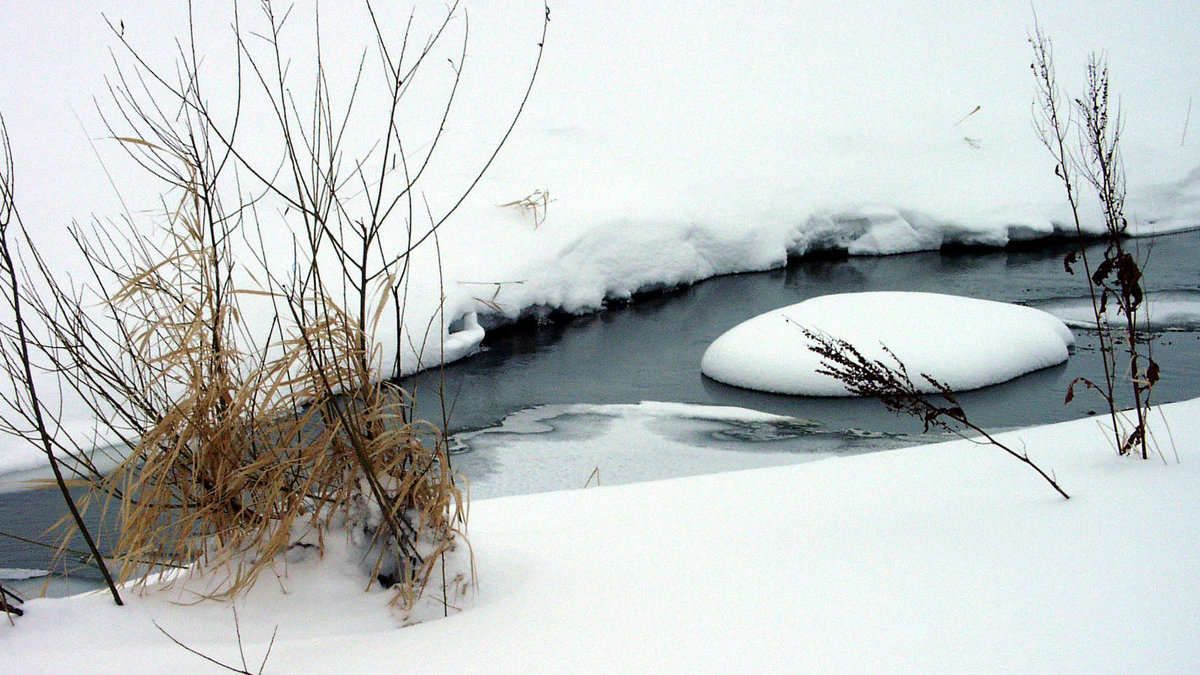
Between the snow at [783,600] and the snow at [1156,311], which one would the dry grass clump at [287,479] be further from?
the snow at [1156,311]

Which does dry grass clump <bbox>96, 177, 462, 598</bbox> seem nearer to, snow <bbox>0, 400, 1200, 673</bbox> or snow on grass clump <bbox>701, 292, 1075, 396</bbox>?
snow <bbox>0, 400, 1200, 673</bbox>

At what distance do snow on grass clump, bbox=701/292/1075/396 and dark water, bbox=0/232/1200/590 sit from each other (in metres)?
0.11

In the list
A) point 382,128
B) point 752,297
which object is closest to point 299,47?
point 382,128

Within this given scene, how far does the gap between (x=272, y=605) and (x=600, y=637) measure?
614mm

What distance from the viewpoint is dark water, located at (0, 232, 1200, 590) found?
15.3ft

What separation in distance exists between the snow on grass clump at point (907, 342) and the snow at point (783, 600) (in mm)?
3228

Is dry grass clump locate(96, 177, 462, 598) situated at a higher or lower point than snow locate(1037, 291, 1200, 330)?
higher

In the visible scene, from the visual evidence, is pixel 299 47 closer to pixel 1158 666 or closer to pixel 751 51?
pixel 751 51

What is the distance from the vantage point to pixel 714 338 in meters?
6.55

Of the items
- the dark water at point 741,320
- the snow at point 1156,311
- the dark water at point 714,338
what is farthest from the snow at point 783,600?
the snow at point 1156,311

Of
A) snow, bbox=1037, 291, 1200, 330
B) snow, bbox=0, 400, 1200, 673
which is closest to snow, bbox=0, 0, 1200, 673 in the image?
snow, bbox=0, 400, 1200, 673

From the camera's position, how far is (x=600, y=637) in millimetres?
1416

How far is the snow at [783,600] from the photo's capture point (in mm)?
1301

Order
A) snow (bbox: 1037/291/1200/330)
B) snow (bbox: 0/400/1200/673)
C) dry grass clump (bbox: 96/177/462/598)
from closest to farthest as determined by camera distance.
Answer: snow (bbox: 0/400/1200/673) → dry grass clump (bbox: 96/177/462/598) → snow (bbox: 1037/291/1200/330)
